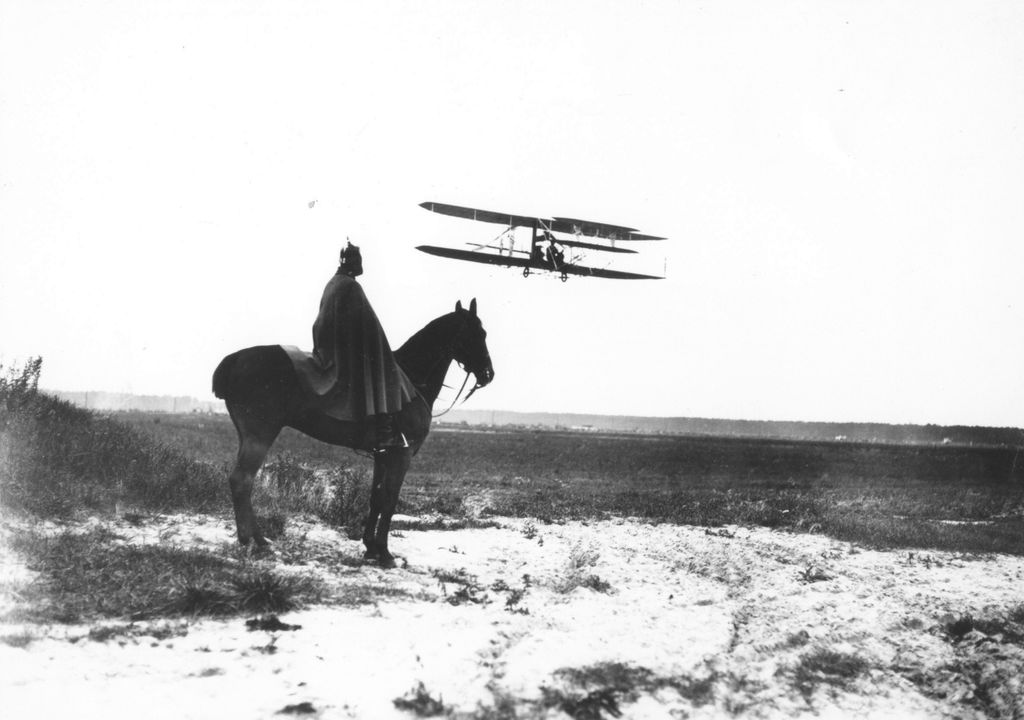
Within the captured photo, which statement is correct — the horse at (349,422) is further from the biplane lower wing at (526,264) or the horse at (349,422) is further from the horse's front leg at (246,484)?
the biplane lower wing at (526,264)

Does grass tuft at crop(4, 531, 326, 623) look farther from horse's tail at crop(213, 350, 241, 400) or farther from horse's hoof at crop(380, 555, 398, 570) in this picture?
horse's tail at crop(213, 350, 241, 400)

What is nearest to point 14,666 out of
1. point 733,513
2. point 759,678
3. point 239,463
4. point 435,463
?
point 239,463

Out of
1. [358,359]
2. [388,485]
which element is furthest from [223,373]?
[388,485]

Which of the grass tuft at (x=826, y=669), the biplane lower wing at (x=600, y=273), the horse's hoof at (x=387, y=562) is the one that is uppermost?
the biplane lower wing at (x=600, y=273)

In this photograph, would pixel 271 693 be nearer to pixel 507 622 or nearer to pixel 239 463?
pixel 507 622

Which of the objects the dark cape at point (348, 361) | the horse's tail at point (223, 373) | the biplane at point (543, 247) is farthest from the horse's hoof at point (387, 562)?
the biplane at point (543, 247)

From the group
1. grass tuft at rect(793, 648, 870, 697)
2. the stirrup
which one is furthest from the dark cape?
grass tuft at rect(793, 648, 870, 697)

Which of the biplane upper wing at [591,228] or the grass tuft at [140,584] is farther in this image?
the biplane upper wing at [591,228]

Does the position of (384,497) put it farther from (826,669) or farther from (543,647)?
(826,669)
